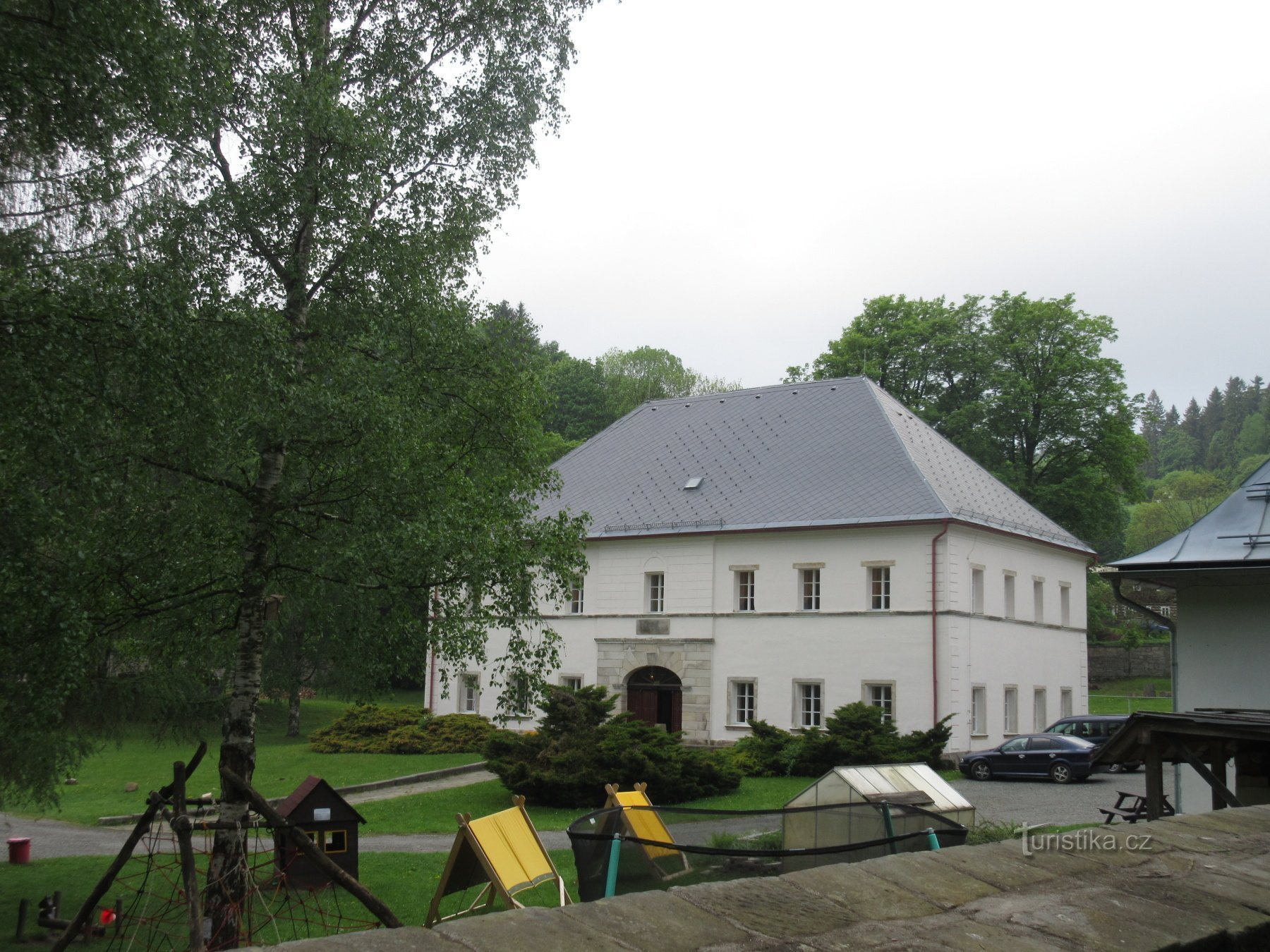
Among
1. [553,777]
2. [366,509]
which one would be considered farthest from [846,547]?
[366,509]

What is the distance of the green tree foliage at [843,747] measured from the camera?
26703mm

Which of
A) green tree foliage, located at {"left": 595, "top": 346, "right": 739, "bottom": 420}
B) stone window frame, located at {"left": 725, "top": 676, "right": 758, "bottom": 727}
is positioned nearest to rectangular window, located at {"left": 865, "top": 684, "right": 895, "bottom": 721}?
stone window frame, located at {"left": 725, "top": 676, "right": 758, "bottom": 727}

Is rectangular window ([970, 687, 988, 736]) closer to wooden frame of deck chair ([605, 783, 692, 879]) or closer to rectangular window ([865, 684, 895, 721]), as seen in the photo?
rectangular window ([865, 684, 895, 721])

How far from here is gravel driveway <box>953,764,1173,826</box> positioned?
21.8 meters

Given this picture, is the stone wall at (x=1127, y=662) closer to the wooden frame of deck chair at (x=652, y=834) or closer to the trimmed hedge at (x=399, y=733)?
the trimmed hedge at (x=399, y=733)

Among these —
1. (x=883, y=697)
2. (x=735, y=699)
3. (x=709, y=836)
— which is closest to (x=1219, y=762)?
(x=709, y=836)

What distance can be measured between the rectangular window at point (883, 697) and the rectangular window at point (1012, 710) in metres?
4.45

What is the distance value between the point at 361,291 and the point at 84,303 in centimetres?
548

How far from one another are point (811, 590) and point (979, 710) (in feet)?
18.9

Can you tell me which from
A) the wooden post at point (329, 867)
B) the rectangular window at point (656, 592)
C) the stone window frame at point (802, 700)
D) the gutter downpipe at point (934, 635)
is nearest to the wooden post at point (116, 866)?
the wooden post at point (329, 867)

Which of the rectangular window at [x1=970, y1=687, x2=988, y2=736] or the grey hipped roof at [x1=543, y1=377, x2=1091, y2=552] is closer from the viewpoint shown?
the rectangular window at [x1=970, y1=687, x2=988, y2=736]

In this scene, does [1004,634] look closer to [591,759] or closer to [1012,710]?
[1012,710]

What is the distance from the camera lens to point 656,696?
35844 mm

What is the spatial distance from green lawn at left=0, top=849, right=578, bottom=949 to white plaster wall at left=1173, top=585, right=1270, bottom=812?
29.6 feet
